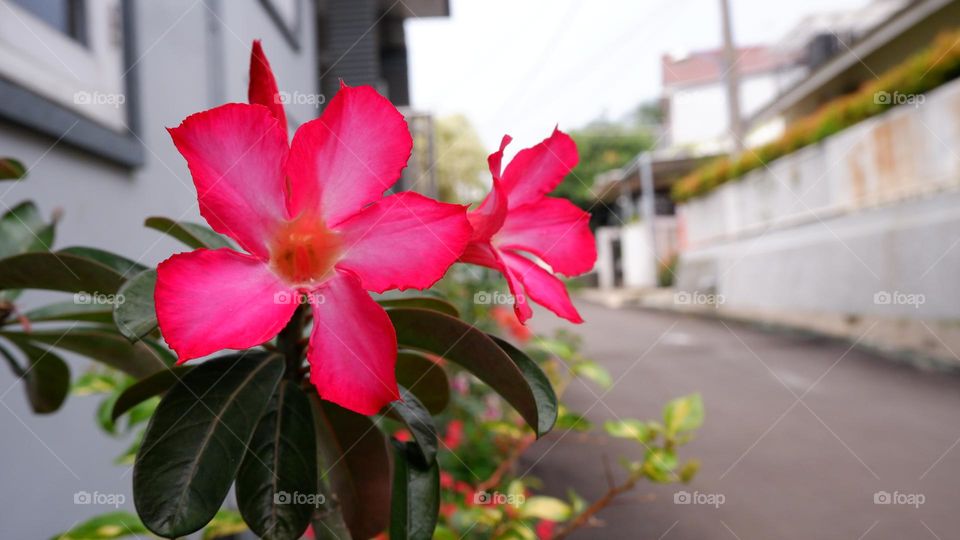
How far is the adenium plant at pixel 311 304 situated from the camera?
0.37 metres

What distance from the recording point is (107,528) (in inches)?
29.3

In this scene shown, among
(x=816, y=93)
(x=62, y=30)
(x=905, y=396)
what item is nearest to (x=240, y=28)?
(x=62, y=30)

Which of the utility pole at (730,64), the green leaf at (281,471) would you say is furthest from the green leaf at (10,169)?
the utility pole at (730,64)

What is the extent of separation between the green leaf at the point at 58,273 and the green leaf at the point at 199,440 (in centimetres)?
12

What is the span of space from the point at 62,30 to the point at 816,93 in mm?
12552

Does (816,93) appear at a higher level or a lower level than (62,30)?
higher

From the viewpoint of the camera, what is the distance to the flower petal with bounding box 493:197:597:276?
1.72 feet

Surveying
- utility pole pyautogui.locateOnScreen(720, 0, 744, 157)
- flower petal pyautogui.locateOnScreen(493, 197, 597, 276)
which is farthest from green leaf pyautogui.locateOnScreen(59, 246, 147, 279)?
utility pole pyautogui.locateOnScreen(720, 0, 744, 157)

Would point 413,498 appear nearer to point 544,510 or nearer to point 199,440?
point 199,440

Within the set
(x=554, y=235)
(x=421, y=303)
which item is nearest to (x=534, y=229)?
(x=554, y=235)

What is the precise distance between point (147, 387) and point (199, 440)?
13 centimetres

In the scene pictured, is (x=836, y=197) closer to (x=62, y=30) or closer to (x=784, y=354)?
(x=784, y=354)

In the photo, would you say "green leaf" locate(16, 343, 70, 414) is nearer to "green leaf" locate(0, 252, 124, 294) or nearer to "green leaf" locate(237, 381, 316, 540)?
"green leaf" locate(0, 252, 124, 294)

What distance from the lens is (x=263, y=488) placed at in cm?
45
